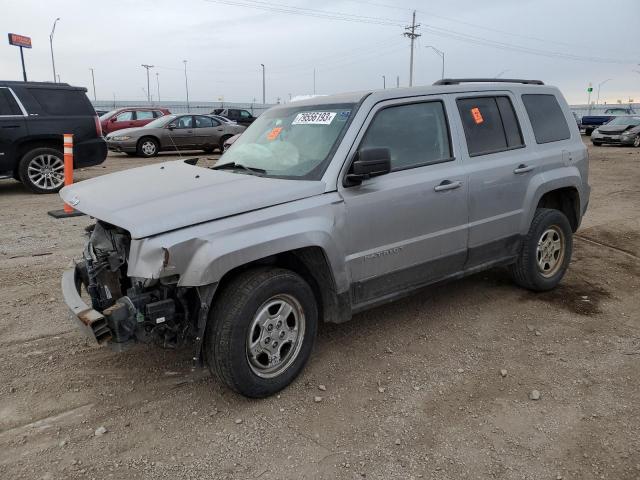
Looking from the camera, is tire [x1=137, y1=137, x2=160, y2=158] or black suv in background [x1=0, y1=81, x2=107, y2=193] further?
tire [x1=137, y1=137, x2=160, y2=158]

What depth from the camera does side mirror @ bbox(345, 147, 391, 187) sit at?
10.8 ft

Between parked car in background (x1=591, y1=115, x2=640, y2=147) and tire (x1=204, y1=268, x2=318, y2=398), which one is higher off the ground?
parked car in background (x1=591, y1=115, x2=640, y2=147)

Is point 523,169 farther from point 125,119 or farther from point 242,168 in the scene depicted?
point 125,119

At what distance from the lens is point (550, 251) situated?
16.3 ft

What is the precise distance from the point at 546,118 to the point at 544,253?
1.27m

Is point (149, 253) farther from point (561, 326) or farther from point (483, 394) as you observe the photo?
point (561, 326)

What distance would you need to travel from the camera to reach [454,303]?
4785mm

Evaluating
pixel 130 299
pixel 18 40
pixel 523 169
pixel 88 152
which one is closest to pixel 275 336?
pixel 130 299

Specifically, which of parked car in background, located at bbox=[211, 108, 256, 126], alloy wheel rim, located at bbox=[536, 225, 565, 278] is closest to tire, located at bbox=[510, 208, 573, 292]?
alloy wheel rim, located at bbox=[536, 225, 565, 278]

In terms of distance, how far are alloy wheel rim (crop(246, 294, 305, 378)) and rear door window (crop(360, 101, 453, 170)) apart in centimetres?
123

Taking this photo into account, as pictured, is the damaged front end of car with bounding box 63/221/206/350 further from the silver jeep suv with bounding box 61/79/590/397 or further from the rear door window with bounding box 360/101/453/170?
the rear door window with bounding box 360/101/453/170

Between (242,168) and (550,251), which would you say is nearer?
(242,168)

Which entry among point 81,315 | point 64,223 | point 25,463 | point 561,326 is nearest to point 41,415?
point 25,463

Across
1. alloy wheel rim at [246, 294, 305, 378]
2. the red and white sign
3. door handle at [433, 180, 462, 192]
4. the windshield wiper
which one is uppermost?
the red and white sign
